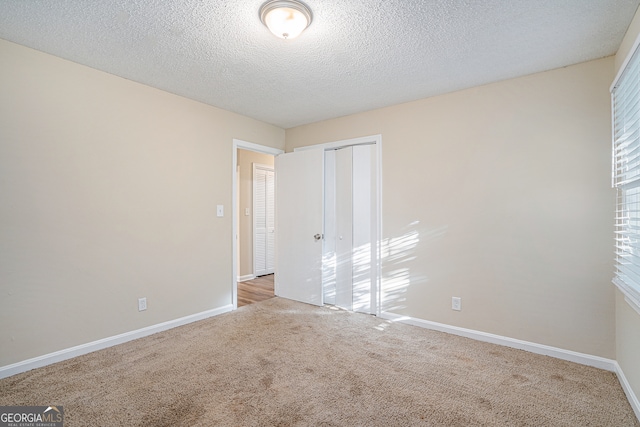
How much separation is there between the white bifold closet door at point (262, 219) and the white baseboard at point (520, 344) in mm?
2962

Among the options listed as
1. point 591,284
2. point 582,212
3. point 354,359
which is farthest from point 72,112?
point 591,284

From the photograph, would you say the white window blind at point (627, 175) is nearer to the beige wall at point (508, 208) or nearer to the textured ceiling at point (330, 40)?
the beige wall at point (508, 208)

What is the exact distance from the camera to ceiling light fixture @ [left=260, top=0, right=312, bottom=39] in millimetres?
1710

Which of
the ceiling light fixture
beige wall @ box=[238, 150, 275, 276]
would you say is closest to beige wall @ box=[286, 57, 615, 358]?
the ceiling light fixture

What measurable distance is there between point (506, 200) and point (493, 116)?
0.78m

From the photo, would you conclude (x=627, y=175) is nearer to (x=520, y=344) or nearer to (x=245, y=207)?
(x=520, y=344)

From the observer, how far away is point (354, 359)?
2387 millimetres

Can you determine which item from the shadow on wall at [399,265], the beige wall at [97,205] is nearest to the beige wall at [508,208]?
the shadow on wall at [399,265]

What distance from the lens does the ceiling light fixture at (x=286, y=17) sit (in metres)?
1.71

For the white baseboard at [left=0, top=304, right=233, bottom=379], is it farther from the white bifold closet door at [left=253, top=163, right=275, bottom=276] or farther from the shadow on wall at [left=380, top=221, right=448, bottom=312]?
the white bifold closet door at [left=253, top=163, right=275, bottom=276]

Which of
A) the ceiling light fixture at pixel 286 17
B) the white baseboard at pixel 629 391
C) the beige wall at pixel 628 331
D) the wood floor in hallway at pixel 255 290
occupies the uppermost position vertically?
the ceiling light fixture at pixel 286 17

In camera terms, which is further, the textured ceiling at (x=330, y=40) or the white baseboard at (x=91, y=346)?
the white baseboard at (x=91, y=346)

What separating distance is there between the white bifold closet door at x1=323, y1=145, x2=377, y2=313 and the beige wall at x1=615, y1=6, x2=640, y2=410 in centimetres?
203

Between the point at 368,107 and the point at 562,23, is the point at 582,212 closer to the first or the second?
the point at 562,23
